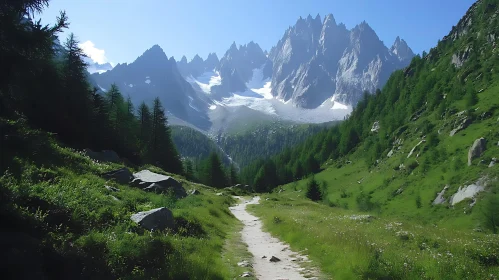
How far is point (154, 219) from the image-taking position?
14312 mm

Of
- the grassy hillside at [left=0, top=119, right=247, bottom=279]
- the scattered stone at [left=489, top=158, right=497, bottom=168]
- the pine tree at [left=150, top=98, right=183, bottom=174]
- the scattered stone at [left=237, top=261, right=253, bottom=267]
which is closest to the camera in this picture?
the grassy hillside at [left=0, top=119, right=247, bottom=279]

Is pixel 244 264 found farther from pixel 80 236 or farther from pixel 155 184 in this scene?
pixel 155 184

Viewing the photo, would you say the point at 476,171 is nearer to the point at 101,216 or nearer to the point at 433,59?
the point at 101,216

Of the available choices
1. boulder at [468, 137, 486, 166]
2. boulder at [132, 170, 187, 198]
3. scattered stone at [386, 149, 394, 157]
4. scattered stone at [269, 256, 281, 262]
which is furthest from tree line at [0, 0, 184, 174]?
scattered stone at [386, 149, 394, 157]

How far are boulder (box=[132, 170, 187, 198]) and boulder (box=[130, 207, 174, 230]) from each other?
10.2 metres

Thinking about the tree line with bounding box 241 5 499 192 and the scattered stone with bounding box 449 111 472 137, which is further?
the tree line with bounding box 241 5 499 192

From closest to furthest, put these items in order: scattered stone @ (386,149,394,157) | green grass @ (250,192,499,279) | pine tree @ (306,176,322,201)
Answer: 1. green grass @ (250,192,499,279)
2. pine tree @ (306,176,322,201)
3. scattered stone @ (386,149,394,157)

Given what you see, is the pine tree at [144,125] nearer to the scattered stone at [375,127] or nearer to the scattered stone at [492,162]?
the scattered stone at [492,162]

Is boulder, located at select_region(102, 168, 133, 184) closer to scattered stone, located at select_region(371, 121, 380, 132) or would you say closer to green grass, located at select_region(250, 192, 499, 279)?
green grass, located at select_region(250, 192, 499, 279)

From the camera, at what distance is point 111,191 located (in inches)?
722

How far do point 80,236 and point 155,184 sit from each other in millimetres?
15890

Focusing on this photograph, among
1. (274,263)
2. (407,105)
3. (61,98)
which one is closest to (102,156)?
(61,98)

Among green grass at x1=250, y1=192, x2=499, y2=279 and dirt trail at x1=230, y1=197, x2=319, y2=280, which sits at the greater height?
green grass at x1=250, y1=192, x2=499, y2=279

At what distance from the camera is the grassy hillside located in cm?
773
